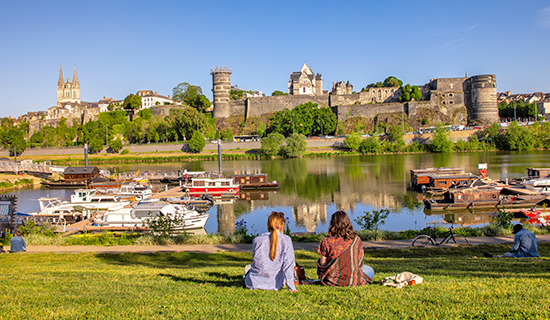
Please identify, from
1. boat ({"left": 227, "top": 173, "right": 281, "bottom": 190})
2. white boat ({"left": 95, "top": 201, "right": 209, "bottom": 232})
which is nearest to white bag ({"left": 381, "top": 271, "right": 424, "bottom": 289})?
white boat ({"left": 95, "top": 201, "right": 209, "bottom": 232})

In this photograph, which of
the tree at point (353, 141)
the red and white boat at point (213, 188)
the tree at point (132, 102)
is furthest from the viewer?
the tree at point (132, 102)

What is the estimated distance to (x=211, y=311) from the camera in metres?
5.04

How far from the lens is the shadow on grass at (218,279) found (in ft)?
21.4

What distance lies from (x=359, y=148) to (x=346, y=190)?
40639 mm

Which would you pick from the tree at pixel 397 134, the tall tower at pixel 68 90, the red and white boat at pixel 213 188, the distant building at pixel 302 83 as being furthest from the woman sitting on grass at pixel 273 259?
the tall tower at pixel 68 90

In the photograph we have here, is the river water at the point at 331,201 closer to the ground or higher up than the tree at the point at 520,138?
closer to the ground

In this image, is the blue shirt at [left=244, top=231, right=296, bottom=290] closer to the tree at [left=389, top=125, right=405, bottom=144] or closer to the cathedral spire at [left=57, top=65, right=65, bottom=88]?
the tree at [left=389, top=125, right=405, bottom=144]

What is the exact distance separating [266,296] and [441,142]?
68.1m

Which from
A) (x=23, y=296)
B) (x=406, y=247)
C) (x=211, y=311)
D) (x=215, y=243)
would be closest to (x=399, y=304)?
(x=211, y=311)

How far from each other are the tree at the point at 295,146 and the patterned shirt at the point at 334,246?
60643 mm

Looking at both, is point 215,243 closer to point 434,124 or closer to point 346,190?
point 346,190

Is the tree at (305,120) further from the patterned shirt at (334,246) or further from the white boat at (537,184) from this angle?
the patterned shirt at (334,246)

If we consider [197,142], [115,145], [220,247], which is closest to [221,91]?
[197,142]

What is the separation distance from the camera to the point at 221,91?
87.1m
